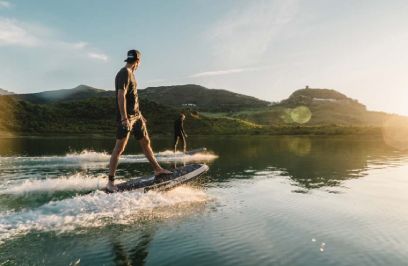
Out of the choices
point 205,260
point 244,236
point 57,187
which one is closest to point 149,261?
point 205,260

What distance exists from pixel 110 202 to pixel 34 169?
543 inches

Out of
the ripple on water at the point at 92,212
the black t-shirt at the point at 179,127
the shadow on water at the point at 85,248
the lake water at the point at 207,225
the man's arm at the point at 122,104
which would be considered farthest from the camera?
the black t-shirt at the point at 179,127

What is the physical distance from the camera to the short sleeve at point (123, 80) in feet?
39.0

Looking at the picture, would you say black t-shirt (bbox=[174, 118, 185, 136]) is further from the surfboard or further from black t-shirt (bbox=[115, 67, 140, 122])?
black t-shirt (bbox=[115, 67, 140, 122])

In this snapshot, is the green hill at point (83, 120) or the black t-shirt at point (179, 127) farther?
the green hill at point (83, 120)

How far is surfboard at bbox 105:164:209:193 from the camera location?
12.1 metres

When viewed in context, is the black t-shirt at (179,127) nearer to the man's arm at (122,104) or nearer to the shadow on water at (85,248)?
the man's arm at (122,104)

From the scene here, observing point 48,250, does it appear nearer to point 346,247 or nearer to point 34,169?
point 346,247

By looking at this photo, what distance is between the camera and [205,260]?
7414 mm

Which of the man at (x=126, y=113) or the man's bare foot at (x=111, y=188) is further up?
the man at (x=126, y=113)

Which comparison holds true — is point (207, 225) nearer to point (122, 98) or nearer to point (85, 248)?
point (85, 248)

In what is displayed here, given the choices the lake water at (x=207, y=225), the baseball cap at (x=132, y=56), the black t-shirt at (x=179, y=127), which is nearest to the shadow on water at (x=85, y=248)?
the lake water at (x=207, y=225)

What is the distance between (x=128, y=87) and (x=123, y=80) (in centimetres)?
40

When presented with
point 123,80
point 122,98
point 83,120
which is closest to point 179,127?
point 123,80
